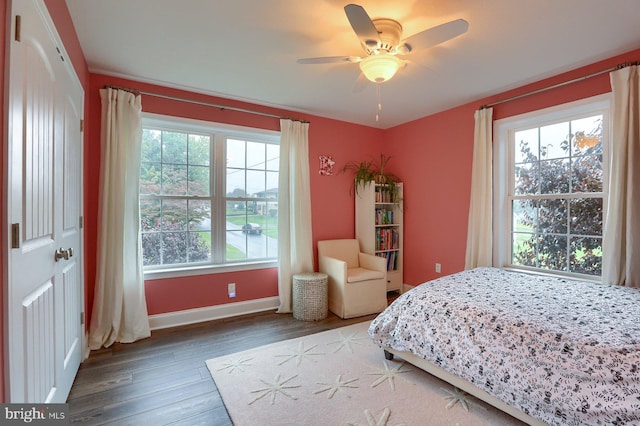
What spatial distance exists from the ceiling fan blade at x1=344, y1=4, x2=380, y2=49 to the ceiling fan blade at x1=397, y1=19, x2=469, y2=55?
8.2 inches

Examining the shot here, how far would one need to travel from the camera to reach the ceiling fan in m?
1.60

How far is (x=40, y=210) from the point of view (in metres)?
1.38

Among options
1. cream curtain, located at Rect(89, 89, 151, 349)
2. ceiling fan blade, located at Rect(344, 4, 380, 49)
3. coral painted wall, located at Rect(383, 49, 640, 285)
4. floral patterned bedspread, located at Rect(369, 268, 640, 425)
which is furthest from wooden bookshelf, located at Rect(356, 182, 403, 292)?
cream curtain, located at Rect(89, 89, 151, 349)

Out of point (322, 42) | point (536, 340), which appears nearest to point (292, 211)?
point (322, 42)

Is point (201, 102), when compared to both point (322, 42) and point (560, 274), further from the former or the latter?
point (560, 274)

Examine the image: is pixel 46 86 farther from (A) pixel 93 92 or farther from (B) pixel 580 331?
(B) pixel 580 331

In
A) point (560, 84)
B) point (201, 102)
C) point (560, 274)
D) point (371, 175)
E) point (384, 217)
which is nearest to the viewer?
point (560, 84)

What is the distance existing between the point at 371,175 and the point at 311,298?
1.83 metres

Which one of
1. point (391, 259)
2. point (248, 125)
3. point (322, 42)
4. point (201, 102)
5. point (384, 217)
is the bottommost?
point (391, 259)

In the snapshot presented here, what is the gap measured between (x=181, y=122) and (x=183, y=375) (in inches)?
91.6

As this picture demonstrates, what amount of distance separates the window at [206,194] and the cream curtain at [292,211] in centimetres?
23

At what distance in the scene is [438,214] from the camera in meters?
A: 3.75

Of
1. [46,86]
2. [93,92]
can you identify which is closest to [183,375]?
[46,86]

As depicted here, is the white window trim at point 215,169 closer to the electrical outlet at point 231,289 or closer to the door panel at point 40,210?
the electrical outlet at point 231,289
